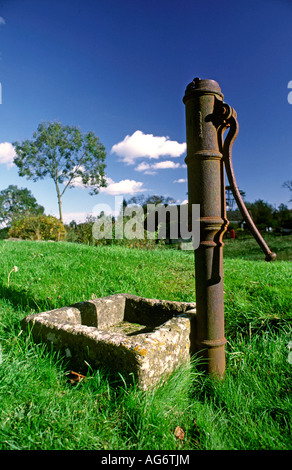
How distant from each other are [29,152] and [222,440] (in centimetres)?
2835

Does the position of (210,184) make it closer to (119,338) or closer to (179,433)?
(119,338)

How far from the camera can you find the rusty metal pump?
185 centimetres

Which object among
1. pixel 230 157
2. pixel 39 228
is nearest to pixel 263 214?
pixel 39 228

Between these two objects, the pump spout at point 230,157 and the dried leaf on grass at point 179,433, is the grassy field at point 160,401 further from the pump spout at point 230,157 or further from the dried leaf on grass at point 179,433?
the pump spout at point 230,157

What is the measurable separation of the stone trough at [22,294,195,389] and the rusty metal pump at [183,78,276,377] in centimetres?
19

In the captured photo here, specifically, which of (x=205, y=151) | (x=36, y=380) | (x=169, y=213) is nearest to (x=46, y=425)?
(x=36, y=380)

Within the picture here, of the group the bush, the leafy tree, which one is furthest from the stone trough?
the leafy tree

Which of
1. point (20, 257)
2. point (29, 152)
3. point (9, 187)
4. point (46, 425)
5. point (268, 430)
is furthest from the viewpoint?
point (9, 187)

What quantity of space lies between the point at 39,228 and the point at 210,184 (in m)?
17.2

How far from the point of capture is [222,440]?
4.83 feet

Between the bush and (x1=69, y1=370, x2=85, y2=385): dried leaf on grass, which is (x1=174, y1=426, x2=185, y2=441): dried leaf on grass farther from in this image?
the bush

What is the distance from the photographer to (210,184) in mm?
1859

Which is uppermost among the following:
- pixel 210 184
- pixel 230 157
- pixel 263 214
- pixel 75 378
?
pixel 263 214
